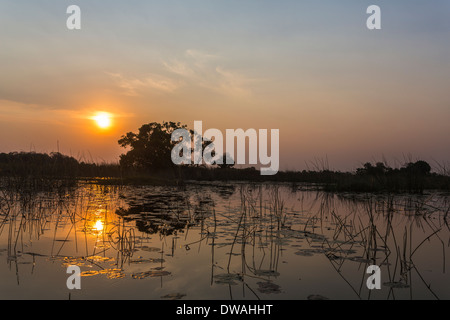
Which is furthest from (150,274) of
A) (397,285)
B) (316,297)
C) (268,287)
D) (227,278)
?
(397,285)

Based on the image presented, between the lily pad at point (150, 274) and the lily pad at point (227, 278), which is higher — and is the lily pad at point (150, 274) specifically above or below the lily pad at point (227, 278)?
above

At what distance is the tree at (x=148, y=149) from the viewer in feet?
135

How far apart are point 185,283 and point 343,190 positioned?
2091cm

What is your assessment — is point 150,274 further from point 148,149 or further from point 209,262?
point 148,149

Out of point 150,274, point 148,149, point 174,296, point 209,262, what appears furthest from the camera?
point 148,149

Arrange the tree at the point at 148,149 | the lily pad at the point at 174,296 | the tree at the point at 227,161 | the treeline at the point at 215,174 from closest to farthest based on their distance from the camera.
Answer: the lily pad at the point at 174,296
the treeline at the point at 215,174
the tree at the point at 148,149
the tree at the point at 227,161

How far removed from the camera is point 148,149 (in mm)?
40875

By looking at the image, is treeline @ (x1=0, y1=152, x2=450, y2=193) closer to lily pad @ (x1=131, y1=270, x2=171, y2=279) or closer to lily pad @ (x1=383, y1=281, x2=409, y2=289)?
lily pad @ (x1=383, y1=281, x2=409, y2=289)

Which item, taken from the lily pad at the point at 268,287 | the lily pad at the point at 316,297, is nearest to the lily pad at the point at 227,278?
the lily pad at the point at 268,287

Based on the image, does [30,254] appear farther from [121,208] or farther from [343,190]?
[343,190]

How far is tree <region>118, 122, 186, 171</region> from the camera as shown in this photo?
41.1m

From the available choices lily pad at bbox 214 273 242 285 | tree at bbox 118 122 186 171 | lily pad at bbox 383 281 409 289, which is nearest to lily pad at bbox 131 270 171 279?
lily pad at bbox 214 273 242 285

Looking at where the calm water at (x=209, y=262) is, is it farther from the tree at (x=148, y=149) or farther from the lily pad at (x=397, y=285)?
the tree at (x=148, y=149)
